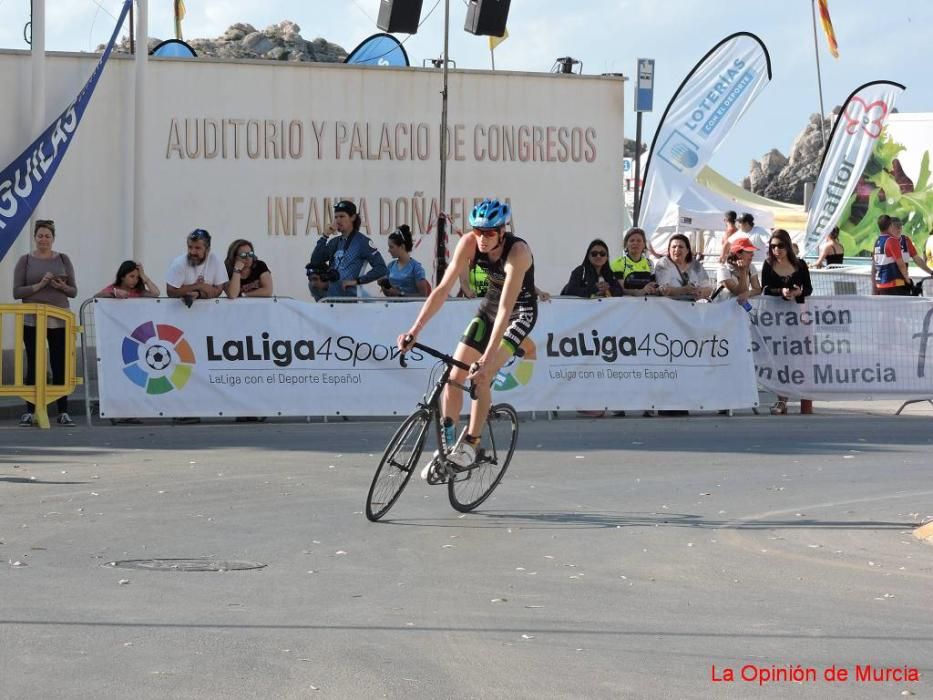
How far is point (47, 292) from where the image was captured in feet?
54.1

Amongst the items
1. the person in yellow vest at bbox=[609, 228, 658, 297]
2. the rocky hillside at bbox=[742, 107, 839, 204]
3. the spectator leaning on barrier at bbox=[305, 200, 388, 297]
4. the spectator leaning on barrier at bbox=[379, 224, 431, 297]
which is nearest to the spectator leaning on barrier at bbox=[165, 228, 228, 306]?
the spectator leaning on barrier at bbox=[305, 200, 388, 297]

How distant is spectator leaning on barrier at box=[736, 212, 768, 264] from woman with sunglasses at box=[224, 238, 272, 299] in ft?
24.4

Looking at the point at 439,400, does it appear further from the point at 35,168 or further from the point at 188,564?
the point at 35,168

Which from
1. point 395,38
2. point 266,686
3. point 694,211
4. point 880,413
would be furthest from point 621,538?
point 694,211

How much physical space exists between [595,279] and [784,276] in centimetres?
208

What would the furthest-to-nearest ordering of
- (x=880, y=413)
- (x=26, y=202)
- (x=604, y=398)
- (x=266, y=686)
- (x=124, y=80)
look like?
(x=124, y=80), (x=26, y=202), (x=880, y=413), (x=604, y=398), (x=266, y=686)

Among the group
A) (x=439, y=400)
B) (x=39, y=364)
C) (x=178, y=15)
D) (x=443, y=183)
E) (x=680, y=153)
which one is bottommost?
(x=39, y=364)

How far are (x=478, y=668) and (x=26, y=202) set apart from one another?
1434 cm

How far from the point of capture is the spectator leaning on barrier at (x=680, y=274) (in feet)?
57.6

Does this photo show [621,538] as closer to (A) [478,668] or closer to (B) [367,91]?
(A) [478,668]

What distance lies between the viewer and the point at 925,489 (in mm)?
12258

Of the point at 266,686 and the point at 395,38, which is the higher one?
the point at 395,38

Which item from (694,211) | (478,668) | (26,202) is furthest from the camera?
(694,211)

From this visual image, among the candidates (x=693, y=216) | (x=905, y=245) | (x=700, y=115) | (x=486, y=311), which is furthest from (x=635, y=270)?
(x=693, y=216)
